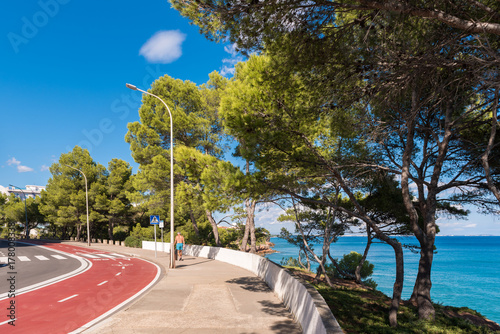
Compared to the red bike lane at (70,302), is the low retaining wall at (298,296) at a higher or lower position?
higher

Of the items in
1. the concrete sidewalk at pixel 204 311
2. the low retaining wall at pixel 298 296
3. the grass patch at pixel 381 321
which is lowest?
the grass patch at pixel 381 321

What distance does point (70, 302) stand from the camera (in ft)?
26.8

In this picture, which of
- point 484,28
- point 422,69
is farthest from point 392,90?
point 484,28

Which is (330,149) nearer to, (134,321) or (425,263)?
(425,263)

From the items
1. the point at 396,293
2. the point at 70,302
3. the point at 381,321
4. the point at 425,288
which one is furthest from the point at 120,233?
the point at 396,293

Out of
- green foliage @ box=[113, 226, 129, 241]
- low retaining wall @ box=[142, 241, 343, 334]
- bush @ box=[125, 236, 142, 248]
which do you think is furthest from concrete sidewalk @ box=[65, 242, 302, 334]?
green foliage @ box=[113, 226, 129, 241]

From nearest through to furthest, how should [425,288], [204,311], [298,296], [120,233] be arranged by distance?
[298,296]
[204,311]
[425,288]
[120,233]

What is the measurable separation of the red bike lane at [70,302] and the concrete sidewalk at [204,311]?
0.60 m

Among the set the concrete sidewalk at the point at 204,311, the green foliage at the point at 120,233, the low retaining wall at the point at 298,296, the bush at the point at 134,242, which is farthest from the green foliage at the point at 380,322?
the green foliage at the point at 120,233

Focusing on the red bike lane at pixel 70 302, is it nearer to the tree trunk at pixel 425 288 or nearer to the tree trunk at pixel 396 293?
the tree trunk at pixel 396 293

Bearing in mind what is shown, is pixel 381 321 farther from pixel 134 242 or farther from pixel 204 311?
pixel 134 242

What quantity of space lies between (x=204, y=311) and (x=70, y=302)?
3735 millimetres

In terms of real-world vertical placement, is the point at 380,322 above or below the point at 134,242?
below

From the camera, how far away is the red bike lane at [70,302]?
6.21 meters
